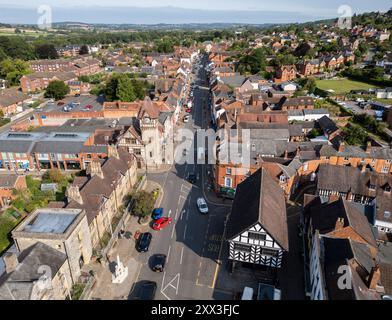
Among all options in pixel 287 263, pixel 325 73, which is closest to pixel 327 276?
pixel 287 263

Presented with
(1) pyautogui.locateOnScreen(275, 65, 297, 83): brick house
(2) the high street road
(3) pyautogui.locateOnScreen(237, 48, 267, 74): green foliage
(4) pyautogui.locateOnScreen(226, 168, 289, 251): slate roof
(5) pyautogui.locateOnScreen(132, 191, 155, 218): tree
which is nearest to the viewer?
(4) pyautogui.locateOnScreen(226, 168, 289, 251): slate roof

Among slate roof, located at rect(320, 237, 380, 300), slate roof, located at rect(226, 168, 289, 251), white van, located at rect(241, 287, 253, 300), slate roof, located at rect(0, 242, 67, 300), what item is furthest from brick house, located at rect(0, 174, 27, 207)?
slate roof, located at rect(320, 237, 380, 300)

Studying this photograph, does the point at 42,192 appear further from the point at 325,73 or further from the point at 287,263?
the point at 325,73

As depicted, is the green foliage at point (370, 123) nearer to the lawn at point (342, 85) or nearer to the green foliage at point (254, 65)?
the lawn at point (342, 85)

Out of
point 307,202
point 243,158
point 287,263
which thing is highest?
point 243,158

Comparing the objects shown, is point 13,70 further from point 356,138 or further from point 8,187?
point 356,138

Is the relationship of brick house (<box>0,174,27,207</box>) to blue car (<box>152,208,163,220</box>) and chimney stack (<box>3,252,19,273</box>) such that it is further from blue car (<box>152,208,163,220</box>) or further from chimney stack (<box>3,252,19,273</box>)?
chimney stack (<box>3,252,19,273</box>)
